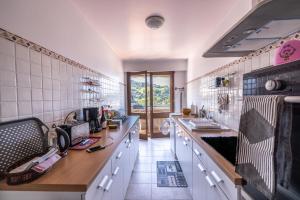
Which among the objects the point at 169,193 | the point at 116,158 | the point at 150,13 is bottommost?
the point at 169,193

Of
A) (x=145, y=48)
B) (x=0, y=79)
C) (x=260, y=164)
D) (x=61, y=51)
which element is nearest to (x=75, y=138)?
(x=0, y=79)

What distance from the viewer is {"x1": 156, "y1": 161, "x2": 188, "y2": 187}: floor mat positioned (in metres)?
2.55

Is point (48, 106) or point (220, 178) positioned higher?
point (48, 106)

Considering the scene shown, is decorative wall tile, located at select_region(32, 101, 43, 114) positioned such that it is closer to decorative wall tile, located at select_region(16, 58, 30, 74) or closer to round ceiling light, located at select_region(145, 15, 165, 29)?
decorative wall tile, located at select_region(16, 58, 30, 74)

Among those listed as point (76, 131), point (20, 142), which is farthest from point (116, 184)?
point (20, 142)

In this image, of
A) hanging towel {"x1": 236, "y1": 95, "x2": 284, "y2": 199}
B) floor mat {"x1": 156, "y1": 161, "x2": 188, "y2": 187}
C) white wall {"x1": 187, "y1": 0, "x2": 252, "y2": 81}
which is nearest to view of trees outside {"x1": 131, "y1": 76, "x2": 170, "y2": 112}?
white wall {"x1": 187, "y1": 0, "x2": 252, "y2": 81}

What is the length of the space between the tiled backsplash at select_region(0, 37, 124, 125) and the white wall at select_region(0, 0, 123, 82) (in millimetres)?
122

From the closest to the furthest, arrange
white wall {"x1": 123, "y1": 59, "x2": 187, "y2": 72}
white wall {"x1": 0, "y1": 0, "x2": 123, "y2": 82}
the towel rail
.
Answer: the towel rail
white wall {"x1": 0, "y1": 0, "x2": 123, "y2": 82}
white wall {"x1": 123, "y1": 59, "x2": 187, "y2": 72}

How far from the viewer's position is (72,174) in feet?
3.08

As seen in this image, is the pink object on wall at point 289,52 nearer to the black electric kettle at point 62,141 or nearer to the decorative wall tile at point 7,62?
the black electric kettle at point 62,141

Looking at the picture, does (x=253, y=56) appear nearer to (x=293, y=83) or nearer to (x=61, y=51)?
(x=293, y=83)

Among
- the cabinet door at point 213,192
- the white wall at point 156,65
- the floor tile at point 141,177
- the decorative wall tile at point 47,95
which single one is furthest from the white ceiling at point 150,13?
the floor tile at point 141,177

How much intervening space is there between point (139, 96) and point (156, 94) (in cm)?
50

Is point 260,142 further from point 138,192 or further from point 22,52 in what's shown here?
point 138,192
